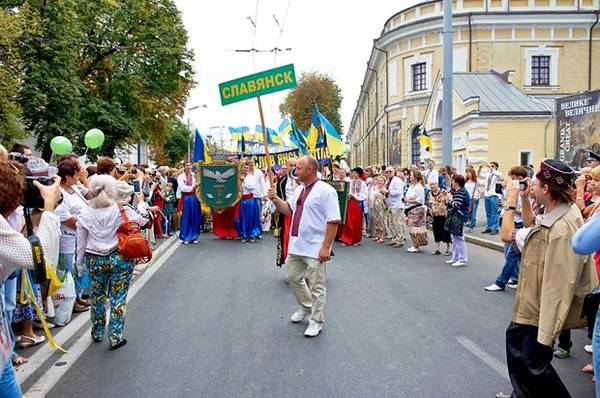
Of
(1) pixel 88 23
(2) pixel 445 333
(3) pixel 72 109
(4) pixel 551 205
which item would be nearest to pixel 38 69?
(3) pixel 72 109

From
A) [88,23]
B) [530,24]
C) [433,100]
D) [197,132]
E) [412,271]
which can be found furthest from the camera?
[530,24]

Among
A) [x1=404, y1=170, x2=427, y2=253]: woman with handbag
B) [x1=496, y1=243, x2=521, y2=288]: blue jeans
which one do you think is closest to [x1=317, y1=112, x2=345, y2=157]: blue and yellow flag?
[x1=404, y1=170, x2=427, y2=253]: woman with handbag

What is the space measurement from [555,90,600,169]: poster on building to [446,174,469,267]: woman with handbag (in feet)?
17.5

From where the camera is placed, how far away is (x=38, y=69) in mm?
17938

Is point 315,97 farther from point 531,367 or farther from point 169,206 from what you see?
point 531,367

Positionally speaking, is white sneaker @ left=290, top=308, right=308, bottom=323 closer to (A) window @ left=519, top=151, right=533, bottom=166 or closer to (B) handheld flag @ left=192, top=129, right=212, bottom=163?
(B) handheld flag @ left=192, top=129, right=212, bottom=163

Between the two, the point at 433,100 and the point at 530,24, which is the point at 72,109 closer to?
the point at 433,100

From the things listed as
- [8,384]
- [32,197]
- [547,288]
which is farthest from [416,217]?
[8,384]

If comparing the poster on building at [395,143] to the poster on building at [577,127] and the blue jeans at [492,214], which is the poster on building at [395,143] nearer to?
the poster on building at [577,127]

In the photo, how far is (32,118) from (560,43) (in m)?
35.3

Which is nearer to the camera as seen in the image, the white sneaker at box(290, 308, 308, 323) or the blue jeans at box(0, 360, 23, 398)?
the blue jeans at box(0, 360, 23, 398)

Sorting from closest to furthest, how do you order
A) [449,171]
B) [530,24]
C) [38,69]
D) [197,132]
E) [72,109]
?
[449,171], [197,132], [38,69], [72,109], [530,24]

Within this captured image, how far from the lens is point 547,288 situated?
10.9ft

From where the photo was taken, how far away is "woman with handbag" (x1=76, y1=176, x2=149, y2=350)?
16.9 feet
